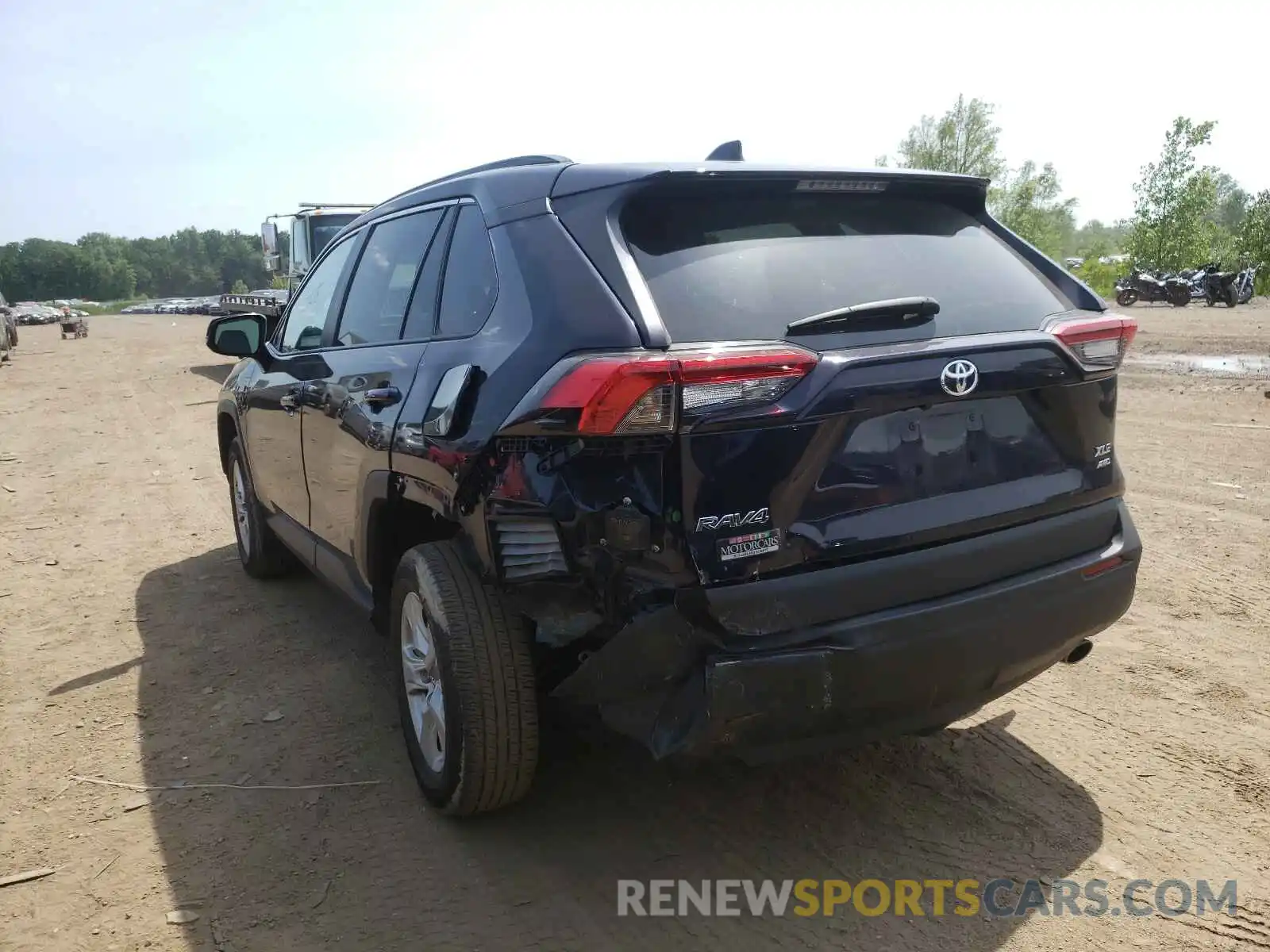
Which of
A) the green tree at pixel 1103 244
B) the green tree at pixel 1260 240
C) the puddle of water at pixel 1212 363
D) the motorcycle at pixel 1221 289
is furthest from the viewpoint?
the green tree at pixel 1103 244

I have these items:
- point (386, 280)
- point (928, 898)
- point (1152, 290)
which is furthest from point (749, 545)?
point (1152, 290)

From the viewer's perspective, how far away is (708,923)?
2.54 metres

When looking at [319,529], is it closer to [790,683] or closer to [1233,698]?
[790,683]

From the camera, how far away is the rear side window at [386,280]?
3428 millimetres

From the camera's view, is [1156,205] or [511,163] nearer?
[511,163]

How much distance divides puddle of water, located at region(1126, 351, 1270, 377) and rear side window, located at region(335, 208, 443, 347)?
12.4m

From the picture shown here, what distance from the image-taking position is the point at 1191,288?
99.9 ft

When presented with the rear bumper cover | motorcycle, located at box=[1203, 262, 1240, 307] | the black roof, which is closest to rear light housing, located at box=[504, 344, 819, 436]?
the rear bumper cover

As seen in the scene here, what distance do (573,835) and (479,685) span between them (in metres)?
0.62

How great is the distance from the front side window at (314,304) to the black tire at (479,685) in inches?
71.2

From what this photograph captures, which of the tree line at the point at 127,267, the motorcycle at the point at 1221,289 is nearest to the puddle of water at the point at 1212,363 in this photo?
the motorcycle at the point at 1221,289

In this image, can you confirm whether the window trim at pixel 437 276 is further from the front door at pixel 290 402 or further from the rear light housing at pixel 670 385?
the rear light housing at pixel 670 385

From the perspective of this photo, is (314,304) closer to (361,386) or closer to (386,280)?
(386,280)

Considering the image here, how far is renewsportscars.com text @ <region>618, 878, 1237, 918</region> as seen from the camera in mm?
2506
